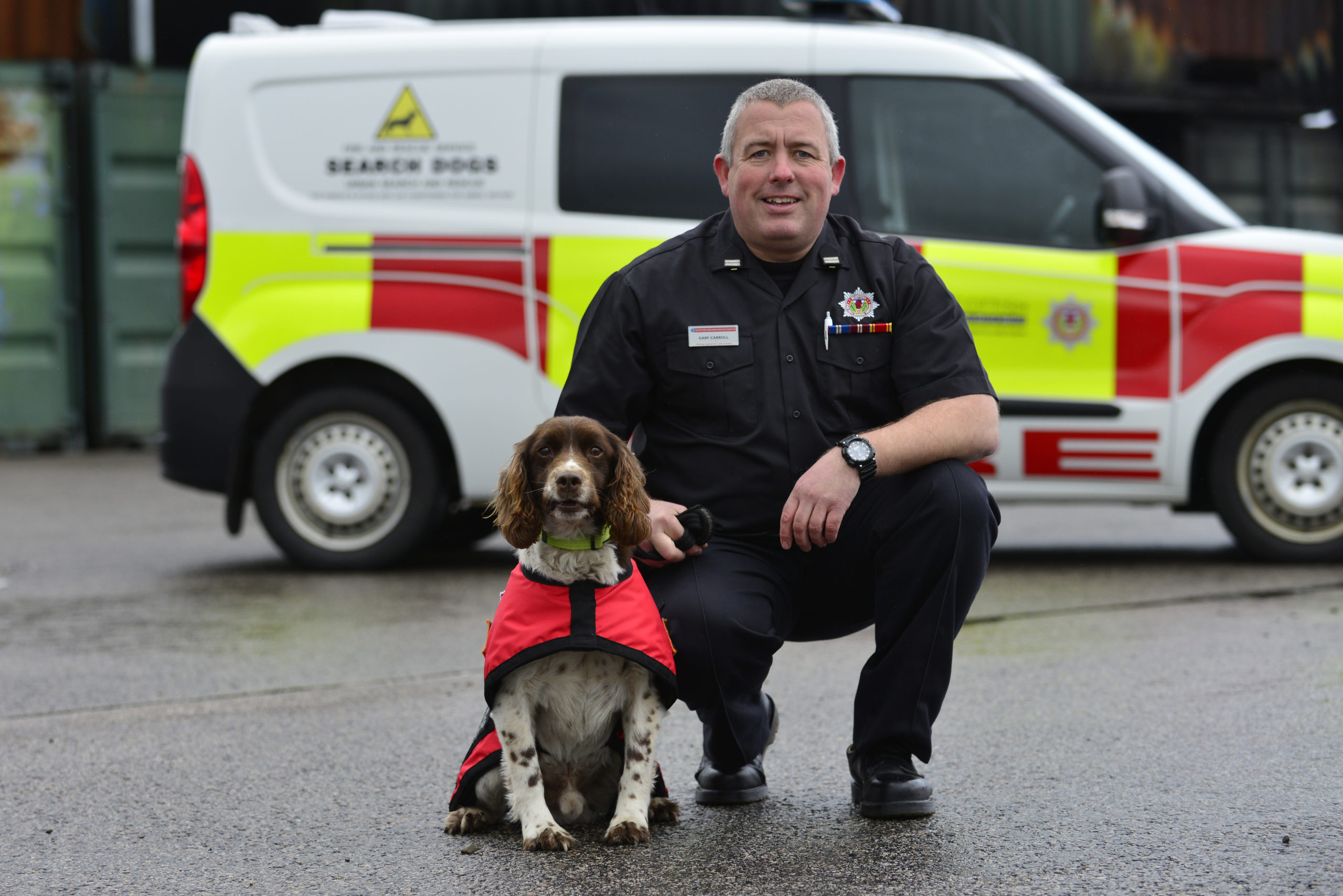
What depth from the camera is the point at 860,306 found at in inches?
144

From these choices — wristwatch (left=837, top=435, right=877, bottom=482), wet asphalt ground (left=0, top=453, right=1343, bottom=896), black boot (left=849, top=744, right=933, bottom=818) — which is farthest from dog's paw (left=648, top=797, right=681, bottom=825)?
wristwatch (left=837, top=435, right=877, bottom=482)

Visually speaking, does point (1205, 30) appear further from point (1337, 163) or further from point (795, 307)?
point (795, 307)

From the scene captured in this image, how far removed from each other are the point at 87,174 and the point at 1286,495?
10184mm

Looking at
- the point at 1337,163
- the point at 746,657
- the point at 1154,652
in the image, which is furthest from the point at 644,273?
the point at 1337,163

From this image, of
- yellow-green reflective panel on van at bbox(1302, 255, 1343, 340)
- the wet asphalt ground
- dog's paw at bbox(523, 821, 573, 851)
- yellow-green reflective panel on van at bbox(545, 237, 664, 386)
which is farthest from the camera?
yellow-green reflective panel on van at bbox(545, 237, 664, 386)

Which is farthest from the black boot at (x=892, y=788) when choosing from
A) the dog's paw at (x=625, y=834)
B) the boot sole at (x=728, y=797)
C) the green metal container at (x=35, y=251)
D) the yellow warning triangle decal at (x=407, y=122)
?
the green metal container at (x=35, y=251)

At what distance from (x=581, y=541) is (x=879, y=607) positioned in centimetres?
69

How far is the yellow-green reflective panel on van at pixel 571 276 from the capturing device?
7.03 meters

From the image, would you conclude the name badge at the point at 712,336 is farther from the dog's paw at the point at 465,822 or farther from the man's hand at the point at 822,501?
the dog's paw at the point at 465,822

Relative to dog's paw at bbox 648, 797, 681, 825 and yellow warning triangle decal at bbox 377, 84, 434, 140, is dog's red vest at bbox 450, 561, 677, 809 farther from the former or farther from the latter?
yellow warning triangle decal at bbox 377, 84, 434, 140

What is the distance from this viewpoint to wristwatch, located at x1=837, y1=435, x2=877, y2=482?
11.3 ft

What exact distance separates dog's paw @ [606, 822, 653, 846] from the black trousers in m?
0.32

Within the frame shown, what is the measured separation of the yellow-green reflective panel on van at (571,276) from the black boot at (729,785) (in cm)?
361

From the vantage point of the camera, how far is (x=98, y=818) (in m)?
3.56
